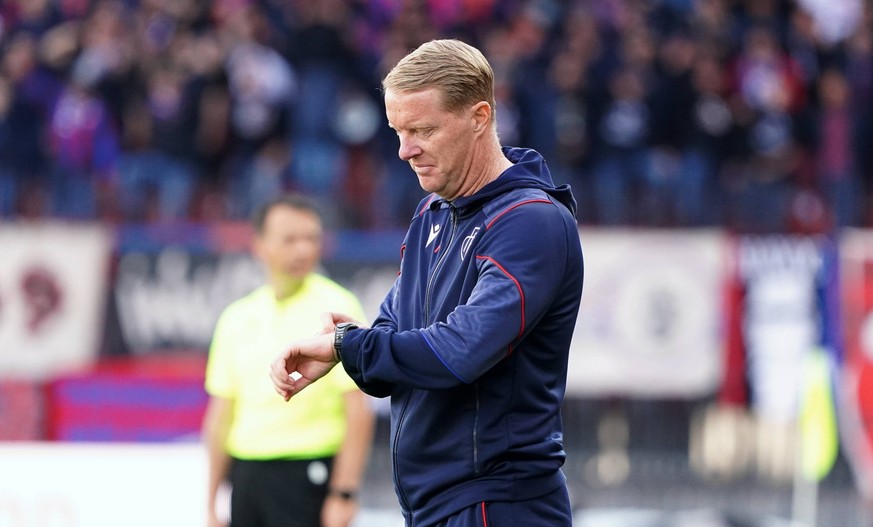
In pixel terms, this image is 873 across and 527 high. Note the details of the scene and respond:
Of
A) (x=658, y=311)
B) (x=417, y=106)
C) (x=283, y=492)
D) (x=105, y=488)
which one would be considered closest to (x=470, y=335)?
(x=417, y=106)

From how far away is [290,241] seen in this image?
6.17 meters

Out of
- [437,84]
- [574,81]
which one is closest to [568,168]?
[574,81]

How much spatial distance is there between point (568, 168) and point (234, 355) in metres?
6.95

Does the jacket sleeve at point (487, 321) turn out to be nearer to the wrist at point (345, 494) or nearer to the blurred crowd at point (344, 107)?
the wrist at point (345, 494)

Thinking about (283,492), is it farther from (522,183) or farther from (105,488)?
(522,183)

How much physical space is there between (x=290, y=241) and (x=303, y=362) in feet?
8.98

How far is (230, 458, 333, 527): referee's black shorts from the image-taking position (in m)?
5.83

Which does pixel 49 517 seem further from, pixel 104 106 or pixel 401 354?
pixel 104 106

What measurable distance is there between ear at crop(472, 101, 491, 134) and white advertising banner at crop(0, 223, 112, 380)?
7812 mm

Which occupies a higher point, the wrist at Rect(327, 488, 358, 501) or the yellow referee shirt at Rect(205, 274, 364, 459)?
the yellow referee shirt at Rect(205, 274, 364, 459)

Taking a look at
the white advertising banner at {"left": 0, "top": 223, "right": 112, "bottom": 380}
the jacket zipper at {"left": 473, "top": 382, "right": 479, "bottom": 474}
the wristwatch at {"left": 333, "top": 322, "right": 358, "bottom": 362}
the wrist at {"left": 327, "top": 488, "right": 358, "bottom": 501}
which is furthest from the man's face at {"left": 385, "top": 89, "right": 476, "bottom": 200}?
the white advertising banner at {"left": 0, "top": 223, "right": 112, "bottom": 380}

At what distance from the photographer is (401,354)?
3322mm

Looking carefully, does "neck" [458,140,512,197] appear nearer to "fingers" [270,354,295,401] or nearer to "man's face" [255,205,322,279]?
"fingers" [270,354,295,401]

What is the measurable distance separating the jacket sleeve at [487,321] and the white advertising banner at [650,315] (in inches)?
275
